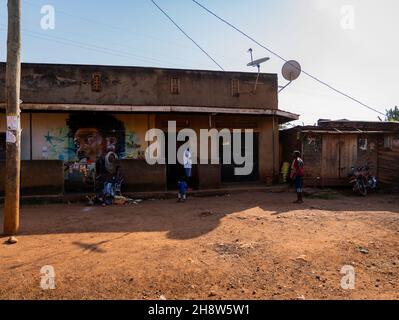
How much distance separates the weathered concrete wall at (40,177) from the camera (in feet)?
34.7

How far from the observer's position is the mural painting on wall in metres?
12.7

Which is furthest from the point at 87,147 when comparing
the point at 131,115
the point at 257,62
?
the point at 257,62

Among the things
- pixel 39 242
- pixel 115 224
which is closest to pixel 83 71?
pixel 115 224

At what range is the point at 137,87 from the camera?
43.4 ft

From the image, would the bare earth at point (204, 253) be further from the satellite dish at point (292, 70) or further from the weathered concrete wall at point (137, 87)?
the satellite dish at point (292, 70)

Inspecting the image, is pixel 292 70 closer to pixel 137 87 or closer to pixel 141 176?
pixel 137 87

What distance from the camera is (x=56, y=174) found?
10.8 meters

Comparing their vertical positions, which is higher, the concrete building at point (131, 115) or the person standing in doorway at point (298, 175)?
the concrete building at point (131, 115)

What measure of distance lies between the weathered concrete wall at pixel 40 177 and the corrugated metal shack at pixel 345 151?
8.73 m

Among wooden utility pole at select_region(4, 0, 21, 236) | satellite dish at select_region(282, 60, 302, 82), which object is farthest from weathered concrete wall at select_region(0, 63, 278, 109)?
wooden utility pole at select_region(4, 0, 21, 236)

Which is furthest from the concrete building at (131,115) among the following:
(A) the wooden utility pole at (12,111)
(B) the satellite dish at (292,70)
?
(A) the wooden utility pole at (12,111)

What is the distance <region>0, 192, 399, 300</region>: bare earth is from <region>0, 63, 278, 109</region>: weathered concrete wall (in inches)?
206

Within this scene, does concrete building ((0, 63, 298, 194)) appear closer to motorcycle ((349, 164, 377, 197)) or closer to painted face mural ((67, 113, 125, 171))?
painted face mural ((67, 113, 125, 171))
